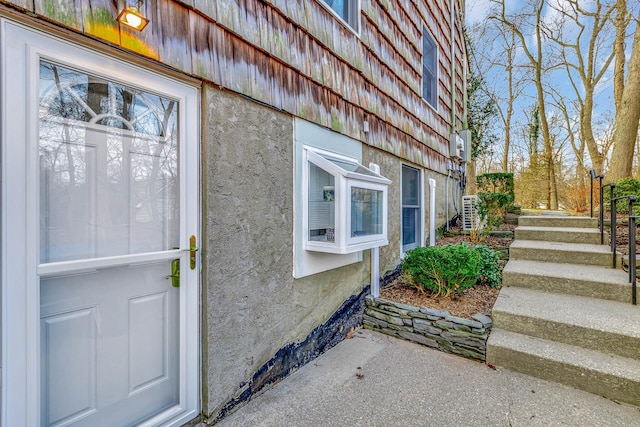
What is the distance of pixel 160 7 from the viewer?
65.2 inches

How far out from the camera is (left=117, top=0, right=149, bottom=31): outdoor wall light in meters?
1.46

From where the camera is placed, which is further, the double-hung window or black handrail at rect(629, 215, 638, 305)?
the double-hung window

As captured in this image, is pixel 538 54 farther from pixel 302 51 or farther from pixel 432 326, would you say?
pixel 432 326

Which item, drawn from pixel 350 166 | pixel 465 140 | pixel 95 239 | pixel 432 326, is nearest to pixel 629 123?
pixel 465 140

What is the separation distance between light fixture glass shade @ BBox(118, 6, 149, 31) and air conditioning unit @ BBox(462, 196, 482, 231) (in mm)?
5783

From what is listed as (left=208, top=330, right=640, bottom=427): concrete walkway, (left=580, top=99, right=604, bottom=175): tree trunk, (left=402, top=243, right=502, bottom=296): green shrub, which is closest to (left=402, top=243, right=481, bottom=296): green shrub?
→ (left=402, top=243, right=502, bottom=296): green shrub

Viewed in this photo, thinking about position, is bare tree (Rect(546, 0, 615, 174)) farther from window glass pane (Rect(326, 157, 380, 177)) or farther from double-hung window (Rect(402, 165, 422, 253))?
window glass pane (Rect(326, 157, 380, 177))

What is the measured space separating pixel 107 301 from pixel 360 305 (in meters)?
2.59

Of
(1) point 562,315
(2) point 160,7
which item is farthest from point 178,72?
(1) point 562,315

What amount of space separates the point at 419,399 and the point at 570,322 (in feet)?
5.25

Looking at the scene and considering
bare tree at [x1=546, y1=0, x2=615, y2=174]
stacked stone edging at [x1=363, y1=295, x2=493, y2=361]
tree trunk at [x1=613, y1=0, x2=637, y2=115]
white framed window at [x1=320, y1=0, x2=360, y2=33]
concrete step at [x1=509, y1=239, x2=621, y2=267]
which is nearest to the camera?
stacked stone edging at [x1=363, y1=295, x2=493, y2=361]

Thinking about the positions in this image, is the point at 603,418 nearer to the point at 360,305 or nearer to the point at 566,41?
the point at 360,305

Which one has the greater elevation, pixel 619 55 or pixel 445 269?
pixel 619 55

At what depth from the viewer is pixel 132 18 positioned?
1471mm
